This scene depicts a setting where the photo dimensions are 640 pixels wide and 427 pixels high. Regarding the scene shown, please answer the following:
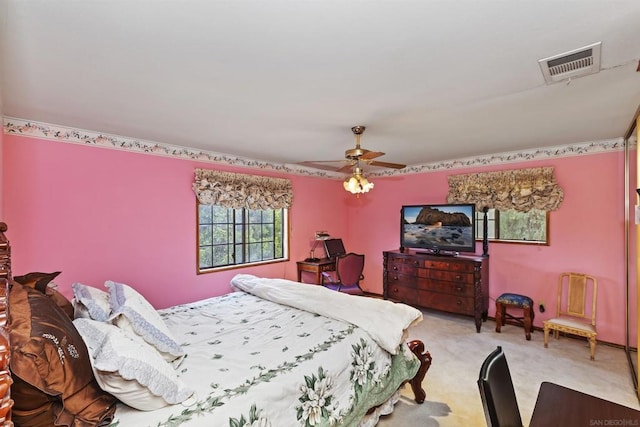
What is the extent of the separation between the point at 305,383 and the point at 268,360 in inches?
9.9

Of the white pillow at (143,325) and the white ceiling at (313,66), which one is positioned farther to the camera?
the white pillow at (143,325)

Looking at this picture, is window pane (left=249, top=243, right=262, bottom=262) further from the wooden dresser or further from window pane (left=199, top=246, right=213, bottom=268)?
the wooden dresser

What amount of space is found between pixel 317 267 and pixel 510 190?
288 cm

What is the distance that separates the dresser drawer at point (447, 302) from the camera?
3.93m

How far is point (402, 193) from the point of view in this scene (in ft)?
17.0

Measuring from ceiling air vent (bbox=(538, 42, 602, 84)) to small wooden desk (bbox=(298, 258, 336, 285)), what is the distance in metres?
3.57

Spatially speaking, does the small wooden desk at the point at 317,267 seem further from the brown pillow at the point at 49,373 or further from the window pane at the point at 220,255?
the brown pillow at the point at 49,373

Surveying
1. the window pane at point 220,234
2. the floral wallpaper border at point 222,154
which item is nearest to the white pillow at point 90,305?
the floral wallpaper border at point 222,154

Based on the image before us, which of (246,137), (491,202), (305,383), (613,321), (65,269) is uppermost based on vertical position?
(246,137)

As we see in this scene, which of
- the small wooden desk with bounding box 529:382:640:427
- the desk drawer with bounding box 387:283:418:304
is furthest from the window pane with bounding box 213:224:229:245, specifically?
the small wooden desk with bounding box 529:382:640:427

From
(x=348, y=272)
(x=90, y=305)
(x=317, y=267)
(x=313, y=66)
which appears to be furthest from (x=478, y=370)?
(x=90, y=305)

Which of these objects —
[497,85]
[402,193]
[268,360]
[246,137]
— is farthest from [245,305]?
[402,193]

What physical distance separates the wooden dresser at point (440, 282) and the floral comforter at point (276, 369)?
1967mm

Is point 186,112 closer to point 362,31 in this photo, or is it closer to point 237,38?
point 237,38
